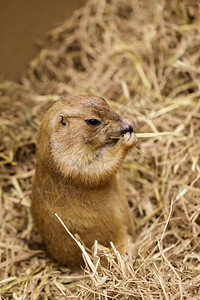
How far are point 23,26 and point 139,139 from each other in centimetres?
251

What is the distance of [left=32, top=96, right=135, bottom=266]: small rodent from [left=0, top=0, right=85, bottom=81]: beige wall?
2.45 meters

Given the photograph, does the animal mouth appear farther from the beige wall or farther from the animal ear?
the beige wall

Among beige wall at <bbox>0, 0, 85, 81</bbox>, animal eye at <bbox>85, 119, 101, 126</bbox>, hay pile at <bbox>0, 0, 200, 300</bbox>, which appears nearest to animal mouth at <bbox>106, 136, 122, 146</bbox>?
animal eye at <bbox>85, 119, 101, 126</bbox>

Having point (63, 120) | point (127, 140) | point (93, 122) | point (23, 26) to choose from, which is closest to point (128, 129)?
point (127, 140)

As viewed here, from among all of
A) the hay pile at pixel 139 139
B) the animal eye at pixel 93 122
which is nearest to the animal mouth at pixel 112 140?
the animal eye at pixel 93 122

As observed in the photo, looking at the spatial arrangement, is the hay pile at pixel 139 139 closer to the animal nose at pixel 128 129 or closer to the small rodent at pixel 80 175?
the small rodent at pixel 80 175

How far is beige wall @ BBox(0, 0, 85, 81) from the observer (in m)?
5.34

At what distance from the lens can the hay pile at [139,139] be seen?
10.8 feet

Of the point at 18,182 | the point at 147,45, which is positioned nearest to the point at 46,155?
the point at 18,182

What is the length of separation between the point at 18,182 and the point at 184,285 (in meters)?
2.44

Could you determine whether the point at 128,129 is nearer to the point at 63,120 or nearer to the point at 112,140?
the point at 112,140

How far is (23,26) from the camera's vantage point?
5.57 meters

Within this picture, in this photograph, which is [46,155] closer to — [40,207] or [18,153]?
[40,207]

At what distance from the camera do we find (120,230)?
3742 mm
